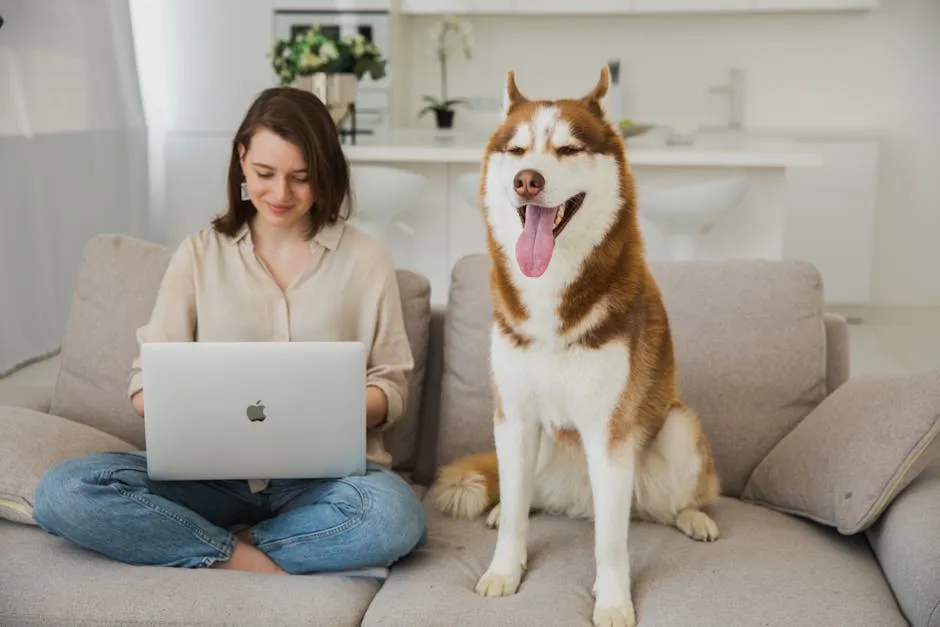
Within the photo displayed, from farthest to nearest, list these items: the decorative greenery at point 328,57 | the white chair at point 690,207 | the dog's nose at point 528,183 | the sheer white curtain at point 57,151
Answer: the decorative greenery at point 328,57, the sheer white curtain at point 57,151, the white chair at point 690,207, the dog's nose at point 528,183

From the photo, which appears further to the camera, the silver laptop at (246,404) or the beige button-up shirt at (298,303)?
the beige button-up shirt at (298,303)

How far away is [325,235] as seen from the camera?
6.70 feet

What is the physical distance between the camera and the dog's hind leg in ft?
6.18

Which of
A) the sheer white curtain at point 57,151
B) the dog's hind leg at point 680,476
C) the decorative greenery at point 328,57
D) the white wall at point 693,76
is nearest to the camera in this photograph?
the dog's hind leg at point 680,476

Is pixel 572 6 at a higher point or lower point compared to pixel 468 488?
higher

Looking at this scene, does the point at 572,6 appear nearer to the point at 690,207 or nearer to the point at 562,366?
the point at 690,207

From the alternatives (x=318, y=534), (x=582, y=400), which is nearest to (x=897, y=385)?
(x=582, y=400)

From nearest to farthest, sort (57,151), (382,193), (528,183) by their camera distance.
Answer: (528,183) → (382,193) → (57,151)

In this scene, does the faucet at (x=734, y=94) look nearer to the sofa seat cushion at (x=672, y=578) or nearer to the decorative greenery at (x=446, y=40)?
the decorative greenery at (x=446, y=40)

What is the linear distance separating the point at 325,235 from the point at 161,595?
708 mm

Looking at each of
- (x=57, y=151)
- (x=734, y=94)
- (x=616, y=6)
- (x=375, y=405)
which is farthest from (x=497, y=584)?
(x=734, y=94)

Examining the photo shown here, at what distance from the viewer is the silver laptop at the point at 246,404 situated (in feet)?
5.57

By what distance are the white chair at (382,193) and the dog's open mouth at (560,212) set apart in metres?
2.09

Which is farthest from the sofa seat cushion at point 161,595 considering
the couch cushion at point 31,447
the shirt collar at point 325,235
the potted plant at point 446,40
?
the potted plant at point 446,40
